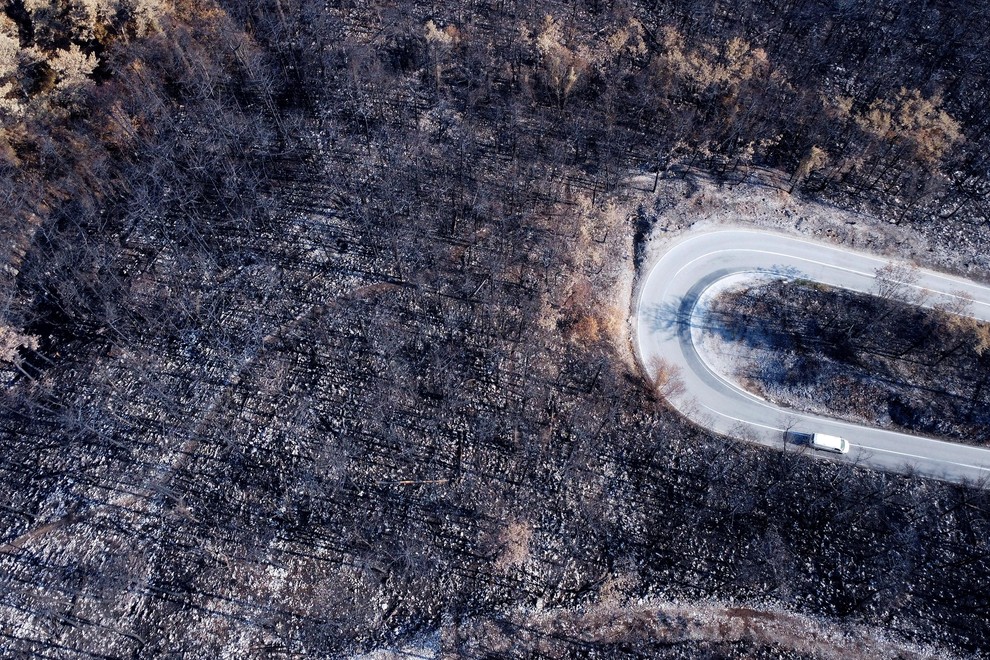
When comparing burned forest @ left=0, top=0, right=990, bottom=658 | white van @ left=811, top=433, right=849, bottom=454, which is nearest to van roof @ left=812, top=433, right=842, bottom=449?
white van @ left=811, top=433, right=849, bottom=454

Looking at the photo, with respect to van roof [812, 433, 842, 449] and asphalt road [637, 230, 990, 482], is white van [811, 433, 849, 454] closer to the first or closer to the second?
van roof [812, 433, 842, 449]

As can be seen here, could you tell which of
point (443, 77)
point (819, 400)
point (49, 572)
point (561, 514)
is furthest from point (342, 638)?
point (443, 77)

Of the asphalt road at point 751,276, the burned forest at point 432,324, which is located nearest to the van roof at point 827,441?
the asphalt road at point 751,276

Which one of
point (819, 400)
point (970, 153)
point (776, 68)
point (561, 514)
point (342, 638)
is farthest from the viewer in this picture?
point (776, 68)

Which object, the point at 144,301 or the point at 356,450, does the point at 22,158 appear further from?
the point at 356,450

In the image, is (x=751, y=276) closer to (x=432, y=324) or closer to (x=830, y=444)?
(x=830, y=444)
